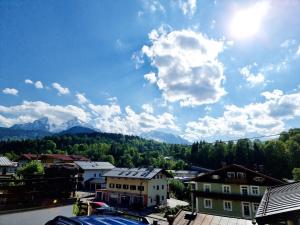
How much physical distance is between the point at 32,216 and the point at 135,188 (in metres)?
42.3

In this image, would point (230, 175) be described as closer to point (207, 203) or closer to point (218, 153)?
point (207, 203)

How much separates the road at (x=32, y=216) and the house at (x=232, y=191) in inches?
1220

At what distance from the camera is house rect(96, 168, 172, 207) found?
4781 centimetres

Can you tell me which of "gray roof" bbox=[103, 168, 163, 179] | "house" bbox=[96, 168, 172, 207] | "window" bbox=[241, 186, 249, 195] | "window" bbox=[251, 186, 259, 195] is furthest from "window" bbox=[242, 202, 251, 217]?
"gray roof" bbox=[103, 168, 163, 179]

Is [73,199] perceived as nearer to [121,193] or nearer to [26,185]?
[26,185]

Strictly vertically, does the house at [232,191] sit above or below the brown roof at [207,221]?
below

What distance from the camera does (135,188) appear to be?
161ft

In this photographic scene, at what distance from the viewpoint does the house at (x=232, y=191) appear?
3369 centimetres

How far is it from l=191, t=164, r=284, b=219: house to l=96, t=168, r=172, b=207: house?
11.7 metres

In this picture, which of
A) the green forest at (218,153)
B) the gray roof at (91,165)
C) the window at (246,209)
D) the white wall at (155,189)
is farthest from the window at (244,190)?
the gray roof at (91,165)

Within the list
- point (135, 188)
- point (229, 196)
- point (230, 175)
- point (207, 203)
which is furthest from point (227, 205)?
point (135, 188)

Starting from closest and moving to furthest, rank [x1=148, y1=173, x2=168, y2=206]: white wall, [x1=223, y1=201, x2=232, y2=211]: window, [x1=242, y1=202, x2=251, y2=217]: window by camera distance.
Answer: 1. [x1=242, y1=202, x2=251, y2=217]: window
2. [x1=223, y1=201, x2=232, y2=211]: window
3. [x1=148, y1=173, x2=168, y2=206]: white wall

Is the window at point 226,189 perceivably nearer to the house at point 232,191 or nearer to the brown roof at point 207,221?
the house at point 232,191

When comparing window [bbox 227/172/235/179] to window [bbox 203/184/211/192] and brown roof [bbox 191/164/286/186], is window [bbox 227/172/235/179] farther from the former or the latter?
window [bbox 203/184/211/192]
